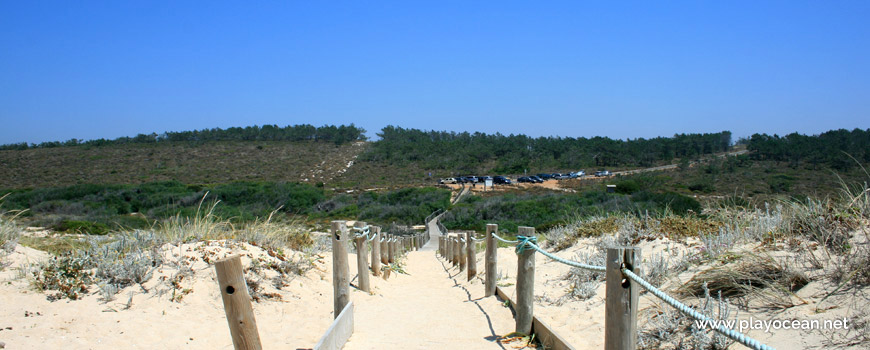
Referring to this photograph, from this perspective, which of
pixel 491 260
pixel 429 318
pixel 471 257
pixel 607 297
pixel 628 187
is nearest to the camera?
→ pixel 607 297

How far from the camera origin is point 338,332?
4.72 metres

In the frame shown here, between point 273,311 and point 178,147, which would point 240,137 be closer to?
point 178,147

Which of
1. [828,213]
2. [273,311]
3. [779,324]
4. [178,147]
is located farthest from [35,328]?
[178,147]

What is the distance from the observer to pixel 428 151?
99688 mm

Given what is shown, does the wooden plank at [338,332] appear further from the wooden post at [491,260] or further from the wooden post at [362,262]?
the wooden post at [491,260]

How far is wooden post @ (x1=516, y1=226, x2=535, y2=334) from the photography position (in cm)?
508

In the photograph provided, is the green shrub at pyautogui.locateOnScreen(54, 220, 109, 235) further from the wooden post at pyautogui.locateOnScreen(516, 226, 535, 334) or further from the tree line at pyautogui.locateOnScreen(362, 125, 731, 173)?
the tree line at pyautogui.locateOnScreen(362, 125, 731, 173)

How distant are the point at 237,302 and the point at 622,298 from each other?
8.05ft

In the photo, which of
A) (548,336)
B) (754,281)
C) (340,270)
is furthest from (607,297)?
(340,270)

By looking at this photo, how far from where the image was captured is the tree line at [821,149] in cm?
5184

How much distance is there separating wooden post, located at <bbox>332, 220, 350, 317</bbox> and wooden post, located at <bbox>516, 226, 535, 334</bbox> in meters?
1.94

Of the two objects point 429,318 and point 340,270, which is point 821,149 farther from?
point 340,270

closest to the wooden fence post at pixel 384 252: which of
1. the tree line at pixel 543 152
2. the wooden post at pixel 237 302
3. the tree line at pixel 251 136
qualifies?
the wooden post at pixel 237 302

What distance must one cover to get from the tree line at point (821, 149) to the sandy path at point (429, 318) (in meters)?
54.0
